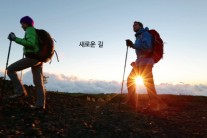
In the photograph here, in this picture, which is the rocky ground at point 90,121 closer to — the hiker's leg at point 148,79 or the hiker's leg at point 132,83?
the hiker's leg at point 132,83

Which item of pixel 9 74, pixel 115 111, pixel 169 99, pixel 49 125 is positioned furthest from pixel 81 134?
pixel 169 99

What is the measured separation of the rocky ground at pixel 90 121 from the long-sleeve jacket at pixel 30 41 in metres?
1.86

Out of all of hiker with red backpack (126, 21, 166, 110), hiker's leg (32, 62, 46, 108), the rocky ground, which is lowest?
the rocky ground

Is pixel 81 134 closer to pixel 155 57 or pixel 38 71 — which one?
pixel 38 71

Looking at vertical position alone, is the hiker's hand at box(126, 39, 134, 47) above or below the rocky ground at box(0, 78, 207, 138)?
above

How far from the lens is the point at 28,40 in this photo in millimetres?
10852

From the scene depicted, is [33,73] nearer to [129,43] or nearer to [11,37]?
[11,37]

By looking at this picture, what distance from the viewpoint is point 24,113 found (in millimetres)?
11148

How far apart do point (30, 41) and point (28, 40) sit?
0.06 metres

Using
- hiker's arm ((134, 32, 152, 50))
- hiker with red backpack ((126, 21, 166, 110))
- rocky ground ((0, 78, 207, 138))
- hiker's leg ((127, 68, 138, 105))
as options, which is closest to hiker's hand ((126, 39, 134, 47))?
hiker with red backpack ((126, 21, 166, 110))

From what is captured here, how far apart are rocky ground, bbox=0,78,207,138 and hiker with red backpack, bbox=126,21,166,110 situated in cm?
83

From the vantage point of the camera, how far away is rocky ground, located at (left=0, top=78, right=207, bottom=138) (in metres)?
9.55

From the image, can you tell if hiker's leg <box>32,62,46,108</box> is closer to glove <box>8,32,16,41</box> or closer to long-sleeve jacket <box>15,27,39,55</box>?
long-sleeve jacket <box>15,27,39,55</box>

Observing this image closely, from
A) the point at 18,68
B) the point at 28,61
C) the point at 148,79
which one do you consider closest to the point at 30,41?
the point at 28,61
